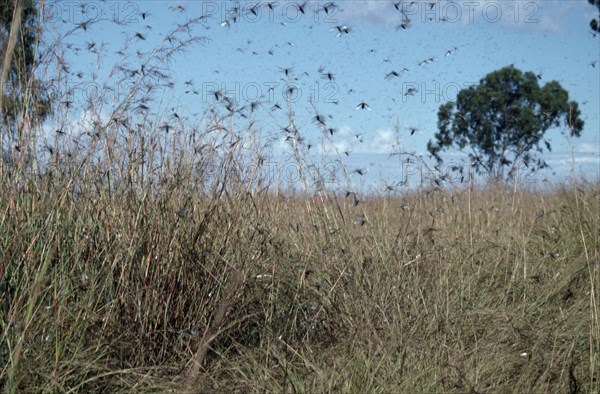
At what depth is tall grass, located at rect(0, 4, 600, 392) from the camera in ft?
9.31

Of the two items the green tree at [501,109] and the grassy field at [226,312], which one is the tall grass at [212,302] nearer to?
the grassy field at [226,312]

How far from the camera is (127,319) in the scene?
3129 millimetres

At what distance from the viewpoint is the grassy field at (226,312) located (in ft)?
9.25

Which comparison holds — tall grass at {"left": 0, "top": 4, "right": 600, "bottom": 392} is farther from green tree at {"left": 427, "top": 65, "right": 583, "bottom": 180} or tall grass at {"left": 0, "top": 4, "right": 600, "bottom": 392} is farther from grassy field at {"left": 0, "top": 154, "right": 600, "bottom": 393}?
green tree at {"left": 427, "top": 65, "right": 583, "bottom": 180}

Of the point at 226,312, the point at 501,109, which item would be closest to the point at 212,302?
the point at 226,312

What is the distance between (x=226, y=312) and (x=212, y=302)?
0.14 m

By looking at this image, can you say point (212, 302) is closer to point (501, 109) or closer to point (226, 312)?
point (226, 312)

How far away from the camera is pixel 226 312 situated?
3.20m

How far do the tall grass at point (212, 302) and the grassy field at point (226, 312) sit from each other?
0.01 meters

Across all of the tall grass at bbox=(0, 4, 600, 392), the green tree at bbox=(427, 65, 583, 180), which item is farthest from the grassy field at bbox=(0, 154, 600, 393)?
the green tree at bbox=(427, 65, 583, 180)

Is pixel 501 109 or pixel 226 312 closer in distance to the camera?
pixel 226 312

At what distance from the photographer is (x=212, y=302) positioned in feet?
10.9

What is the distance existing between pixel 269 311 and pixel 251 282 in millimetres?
173

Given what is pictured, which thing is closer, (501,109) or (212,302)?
(212,302)
